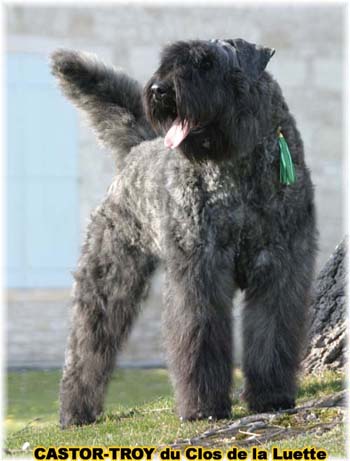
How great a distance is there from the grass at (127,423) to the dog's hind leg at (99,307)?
0.20m

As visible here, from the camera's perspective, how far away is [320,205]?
411 inches

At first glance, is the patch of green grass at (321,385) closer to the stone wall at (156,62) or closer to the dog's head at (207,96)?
the dog's head at (207,96)

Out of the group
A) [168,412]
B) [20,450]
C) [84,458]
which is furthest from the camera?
[168,412]

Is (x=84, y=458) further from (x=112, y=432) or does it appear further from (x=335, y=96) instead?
(x=335, y=96)

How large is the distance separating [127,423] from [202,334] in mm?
1078

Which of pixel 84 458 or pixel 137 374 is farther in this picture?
pixel 137 374

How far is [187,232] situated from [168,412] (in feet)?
4.70

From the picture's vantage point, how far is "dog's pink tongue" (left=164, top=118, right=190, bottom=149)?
4738mm

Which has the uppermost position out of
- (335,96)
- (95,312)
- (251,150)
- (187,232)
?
(335,96)

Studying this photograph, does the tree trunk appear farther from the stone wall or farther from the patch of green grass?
the stone wall

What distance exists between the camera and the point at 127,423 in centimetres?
553

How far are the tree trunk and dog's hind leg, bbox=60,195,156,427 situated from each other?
45.0 inches

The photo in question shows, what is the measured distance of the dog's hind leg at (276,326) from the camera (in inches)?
192

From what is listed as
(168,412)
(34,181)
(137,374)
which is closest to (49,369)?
(137,374)
